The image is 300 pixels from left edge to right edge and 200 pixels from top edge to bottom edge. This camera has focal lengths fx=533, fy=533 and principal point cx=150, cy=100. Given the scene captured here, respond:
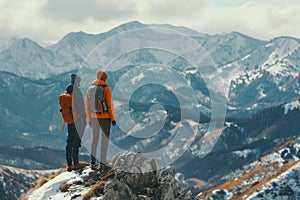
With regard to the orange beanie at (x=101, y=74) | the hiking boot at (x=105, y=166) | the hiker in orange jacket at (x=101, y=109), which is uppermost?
the orange beanie at (x=101, y=74)

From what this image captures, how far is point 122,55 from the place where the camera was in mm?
27234

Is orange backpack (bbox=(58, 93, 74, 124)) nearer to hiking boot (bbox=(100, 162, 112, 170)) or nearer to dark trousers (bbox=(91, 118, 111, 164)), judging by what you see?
dark trousers (bbox=(91, 118, 111, 164))

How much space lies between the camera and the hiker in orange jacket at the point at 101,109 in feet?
99.3

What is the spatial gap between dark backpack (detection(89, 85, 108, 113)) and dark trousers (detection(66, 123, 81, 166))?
399 centimetres

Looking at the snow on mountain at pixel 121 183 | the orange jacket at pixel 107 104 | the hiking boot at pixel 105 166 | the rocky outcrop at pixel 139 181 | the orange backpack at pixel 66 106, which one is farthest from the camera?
the orange backpack at pixel 66 106

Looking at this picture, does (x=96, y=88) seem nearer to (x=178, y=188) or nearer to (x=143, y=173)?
(x=143, y=173)

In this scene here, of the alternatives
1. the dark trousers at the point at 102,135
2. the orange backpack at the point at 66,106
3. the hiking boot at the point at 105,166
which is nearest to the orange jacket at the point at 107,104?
the dark trousers at the point at 102,135

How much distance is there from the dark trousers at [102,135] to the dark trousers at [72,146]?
1.71 meters

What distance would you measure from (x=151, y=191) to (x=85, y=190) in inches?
144

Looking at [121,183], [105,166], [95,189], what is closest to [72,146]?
[105,166]

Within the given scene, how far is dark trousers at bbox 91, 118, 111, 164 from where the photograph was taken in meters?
31.6

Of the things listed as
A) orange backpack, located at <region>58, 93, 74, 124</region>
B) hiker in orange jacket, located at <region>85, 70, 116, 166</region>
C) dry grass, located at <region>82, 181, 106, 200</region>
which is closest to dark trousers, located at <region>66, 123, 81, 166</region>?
orange backpack, located at <region>58, 93, 74, 124</region>

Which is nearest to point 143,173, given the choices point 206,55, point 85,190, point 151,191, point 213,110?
point 151,191

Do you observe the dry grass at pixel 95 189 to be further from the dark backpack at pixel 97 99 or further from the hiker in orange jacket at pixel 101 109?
the dark backpack at pixel 97 99
